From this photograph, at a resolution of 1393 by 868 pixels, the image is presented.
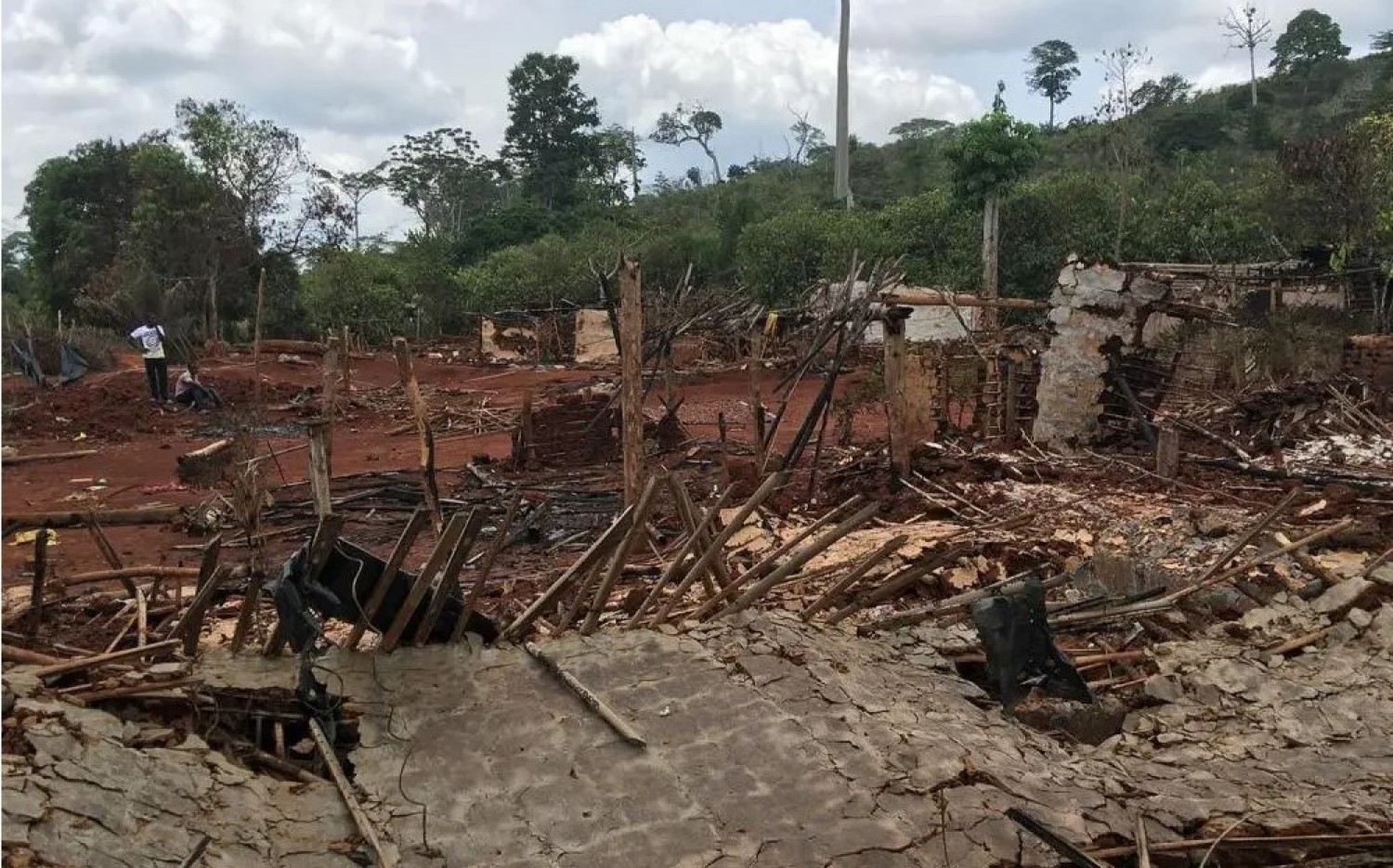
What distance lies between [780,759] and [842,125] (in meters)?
44.9

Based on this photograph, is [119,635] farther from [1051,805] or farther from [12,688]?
[1051,805]

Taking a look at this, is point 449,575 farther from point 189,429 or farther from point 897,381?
point 189,429

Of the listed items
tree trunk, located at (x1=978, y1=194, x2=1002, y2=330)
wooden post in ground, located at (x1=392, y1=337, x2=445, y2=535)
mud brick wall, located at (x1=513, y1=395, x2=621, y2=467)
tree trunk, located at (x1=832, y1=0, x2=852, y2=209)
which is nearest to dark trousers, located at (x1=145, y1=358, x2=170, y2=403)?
mud brick wall, located at (x1=513, y1=395, x2=621, y2=467)

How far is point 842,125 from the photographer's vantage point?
4616 centimetres

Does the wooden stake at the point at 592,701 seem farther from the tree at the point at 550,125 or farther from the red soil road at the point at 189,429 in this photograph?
the tree at the point at 550,125

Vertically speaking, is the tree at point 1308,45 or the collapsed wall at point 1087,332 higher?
the tree at point 1308,45

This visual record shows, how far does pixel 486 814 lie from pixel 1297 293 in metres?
23.4

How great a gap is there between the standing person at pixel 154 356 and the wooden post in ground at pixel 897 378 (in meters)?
13.3

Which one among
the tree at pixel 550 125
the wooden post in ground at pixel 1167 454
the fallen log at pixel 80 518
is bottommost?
the wooden post in ground at pixel 1167 454

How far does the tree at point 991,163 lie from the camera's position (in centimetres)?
2606

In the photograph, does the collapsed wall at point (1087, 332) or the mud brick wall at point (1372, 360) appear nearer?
the collapsed wall at point (1087, 332)

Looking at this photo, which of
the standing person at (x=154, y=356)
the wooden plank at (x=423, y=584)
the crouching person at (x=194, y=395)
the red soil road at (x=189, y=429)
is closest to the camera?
the wooden plank at (x=423, y=584)

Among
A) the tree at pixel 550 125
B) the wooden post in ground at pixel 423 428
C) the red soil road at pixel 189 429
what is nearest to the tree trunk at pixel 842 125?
the tree at pixel 550 125

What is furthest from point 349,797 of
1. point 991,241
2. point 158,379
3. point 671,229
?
point 671,229
